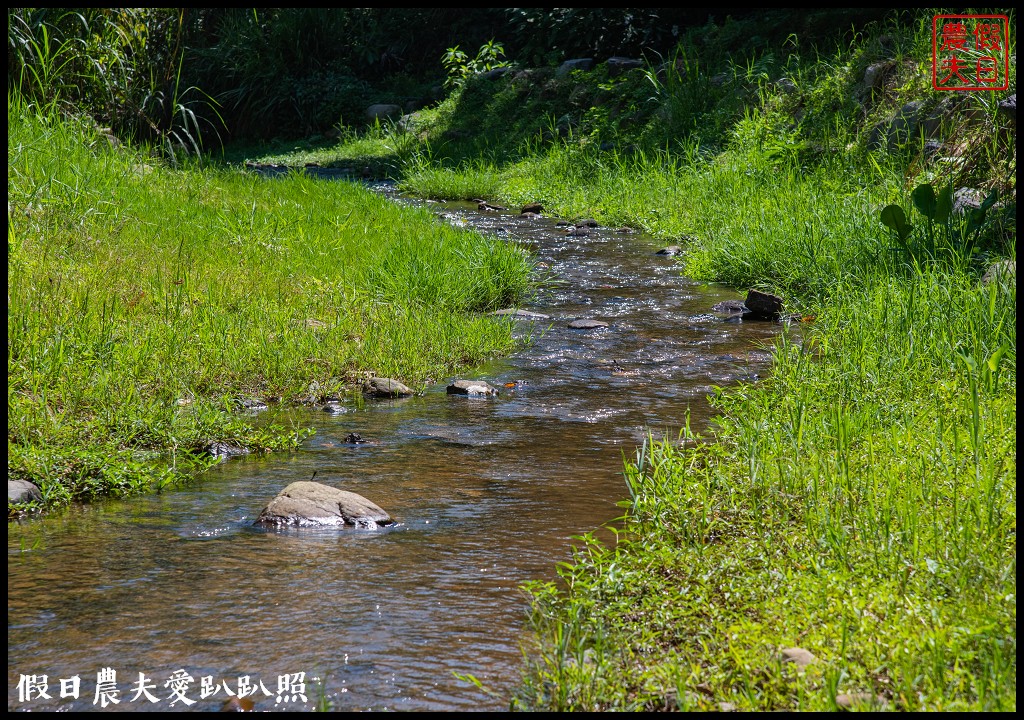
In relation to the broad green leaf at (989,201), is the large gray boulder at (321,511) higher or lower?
lower

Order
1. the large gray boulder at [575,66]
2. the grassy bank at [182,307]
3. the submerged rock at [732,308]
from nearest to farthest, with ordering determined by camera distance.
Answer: the grassy bank at [182,307], the submerged rock at [732,308], the large gray boulder at [575,66]

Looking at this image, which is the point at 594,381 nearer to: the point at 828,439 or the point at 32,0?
the point at 828,439

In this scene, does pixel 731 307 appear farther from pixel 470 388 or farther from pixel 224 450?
pixel 224 450

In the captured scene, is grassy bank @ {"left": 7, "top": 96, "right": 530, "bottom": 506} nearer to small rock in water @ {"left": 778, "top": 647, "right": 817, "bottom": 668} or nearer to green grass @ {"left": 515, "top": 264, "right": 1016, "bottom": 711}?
green grass @ {"left": 515, "top": 264, "right": 1016, "bottom": 711}

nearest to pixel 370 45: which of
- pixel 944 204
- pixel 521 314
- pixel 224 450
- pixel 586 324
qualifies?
pixel 521 314

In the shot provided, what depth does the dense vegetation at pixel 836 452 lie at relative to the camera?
2.38m

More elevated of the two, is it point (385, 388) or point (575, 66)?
point (575, 66)

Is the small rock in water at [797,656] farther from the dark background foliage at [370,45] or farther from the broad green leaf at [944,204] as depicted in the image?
the dark background foliage at [370,45]

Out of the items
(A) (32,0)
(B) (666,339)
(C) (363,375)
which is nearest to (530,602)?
(C) (363,375)

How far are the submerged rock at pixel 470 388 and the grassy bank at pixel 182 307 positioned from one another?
24 centimetres

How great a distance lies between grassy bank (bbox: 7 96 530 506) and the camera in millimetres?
4027

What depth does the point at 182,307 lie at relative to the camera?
17.9 feet

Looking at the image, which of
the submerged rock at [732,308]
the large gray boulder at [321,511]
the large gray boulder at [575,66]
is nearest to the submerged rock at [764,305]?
the submerged rock at [732,308]

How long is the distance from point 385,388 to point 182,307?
127 centimetres
